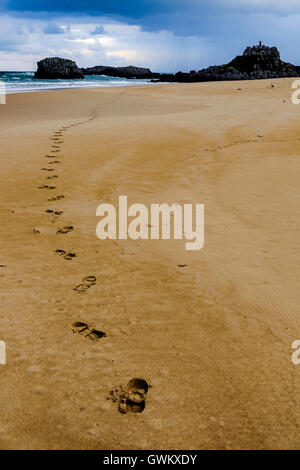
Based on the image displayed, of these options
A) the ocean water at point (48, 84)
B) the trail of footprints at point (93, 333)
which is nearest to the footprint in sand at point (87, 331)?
the trail of footprints at point (93, 333)

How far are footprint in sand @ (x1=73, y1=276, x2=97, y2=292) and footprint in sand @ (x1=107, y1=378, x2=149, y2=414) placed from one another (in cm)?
119

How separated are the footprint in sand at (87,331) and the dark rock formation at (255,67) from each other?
72.5m

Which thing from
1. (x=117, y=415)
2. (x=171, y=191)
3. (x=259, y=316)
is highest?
(x=171, y=191)

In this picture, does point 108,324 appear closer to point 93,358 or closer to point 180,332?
point 93,358

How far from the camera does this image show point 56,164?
7.27m

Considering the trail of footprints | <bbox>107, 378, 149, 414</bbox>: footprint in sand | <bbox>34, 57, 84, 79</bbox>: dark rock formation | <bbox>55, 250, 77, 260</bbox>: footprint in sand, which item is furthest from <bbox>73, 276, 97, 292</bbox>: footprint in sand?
<bbox>34, 57, 84, 79</bbox>: dark rock formation

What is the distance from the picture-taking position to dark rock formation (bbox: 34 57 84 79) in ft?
246

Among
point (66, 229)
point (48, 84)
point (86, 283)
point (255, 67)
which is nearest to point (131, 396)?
point (86, 283)

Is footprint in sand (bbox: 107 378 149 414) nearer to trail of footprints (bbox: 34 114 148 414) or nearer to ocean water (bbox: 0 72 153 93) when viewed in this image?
trail of footprints (bbox: 34 114 148 414)

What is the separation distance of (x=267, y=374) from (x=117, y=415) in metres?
0.98

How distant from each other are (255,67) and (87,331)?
82895 mm

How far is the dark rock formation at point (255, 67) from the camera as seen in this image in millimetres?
69375

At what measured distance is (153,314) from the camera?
2826 mm

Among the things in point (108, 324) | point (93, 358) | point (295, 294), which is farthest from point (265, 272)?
point (93, 358)
